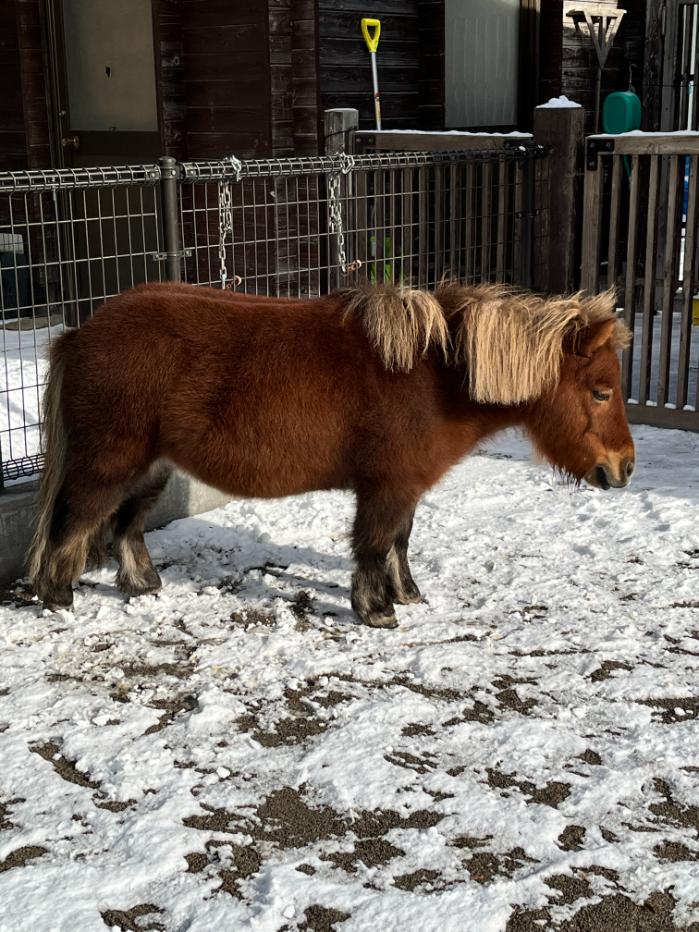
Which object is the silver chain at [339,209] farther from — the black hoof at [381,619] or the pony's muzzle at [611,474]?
the black hoof at [381,619]

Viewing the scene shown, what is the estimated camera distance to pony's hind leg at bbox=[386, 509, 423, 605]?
4453 millimetres

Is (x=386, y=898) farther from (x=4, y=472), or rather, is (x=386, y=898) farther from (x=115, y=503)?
(x=4, y=472)

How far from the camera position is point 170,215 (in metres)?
5.23

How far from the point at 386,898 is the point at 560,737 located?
98 centimetres

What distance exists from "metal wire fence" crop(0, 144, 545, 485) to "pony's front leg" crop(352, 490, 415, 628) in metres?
0.98

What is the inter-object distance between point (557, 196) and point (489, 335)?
11.0ft

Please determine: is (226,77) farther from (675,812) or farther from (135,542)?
(675,812)

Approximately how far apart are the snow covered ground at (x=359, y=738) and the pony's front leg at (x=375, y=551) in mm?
92

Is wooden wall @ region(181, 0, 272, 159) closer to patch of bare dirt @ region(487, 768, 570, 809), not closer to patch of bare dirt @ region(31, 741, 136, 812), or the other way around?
patch of bare dirt @ region(31, 741, 136, 812)

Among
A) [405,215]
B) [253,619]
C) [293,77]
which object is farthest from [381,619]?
[293,77]

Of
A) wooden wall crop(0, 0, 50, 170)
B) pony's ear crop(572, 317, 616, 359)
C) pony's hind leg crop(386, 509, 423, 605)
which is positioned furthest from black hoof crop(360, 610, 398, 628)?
wooden wall crop(0, 0, 50, 170)

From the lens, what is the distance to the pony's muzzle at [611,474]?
4.27m

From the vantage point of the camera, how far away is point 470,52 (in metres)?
9.65

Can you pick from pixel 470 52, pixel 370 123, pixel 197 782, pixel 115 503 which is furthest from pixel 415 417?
pixel 470 52
